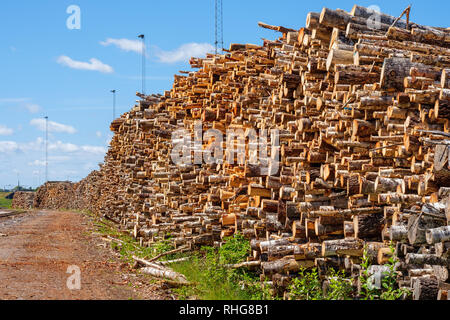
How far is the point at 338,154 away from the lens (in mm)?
8102

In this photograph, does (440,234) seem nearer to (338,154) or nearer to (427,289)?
(427,289)

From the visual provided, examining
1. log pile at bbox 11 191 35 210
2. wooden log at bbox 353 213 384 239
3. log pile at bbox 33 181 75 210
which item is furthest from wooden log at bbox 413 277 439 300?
log pile at bbox 11 191 35 210

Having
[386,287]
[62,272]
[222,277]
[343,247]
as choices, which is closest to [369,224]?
[343,247]

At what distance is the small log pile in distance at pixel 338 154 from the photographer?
635 centimetres

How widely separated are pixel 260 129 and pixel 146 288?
4241mm

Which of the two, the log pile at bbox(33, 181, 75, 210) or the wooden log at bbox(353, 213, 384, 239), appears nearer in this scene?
the wooden log at bbox(353, 213, 384, 239)

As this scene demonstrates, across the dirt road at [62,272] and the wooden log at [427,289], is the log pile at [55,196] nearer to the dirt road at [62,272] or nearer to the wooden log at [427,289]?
the dirt road at [62,272]

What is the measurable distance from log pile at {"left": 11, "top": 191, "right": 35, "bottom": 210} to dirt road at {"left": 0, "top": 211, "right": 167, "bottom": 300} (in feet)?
143

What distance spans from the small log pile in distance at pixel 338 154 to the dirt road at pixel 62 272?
2382 millimetres

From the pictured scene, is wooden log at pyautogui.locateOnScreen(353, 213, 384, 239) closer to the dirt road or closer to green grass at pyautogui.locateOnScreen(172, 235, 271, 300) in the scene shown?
green grass at pyautogui.locateOnScreen(172, 235, 271, 300)

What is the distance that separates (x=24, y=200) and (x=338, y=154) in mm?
58573

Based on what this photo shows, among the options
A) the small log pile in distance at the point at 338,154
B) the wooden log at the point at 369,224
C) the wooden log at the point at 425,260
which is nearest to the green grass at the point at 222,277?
the small log pile in distance at the point at 338,154

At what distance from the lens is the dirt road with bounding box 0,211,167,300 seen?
28.6 ft
